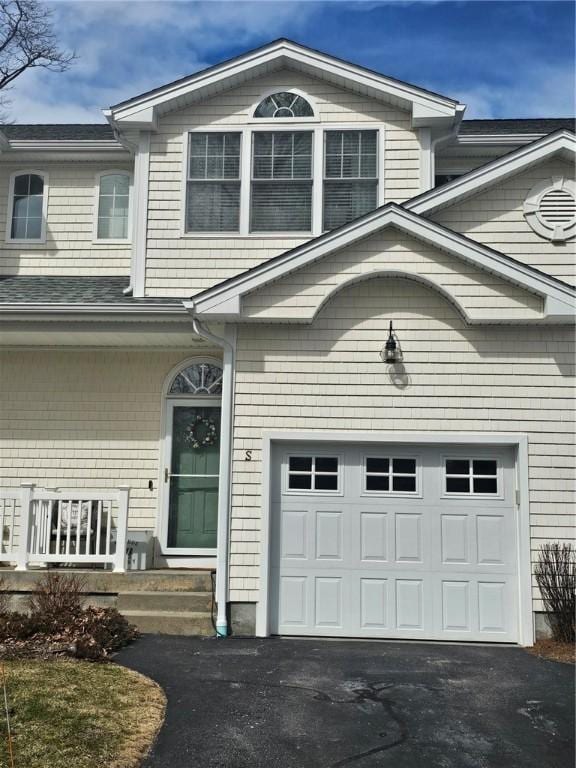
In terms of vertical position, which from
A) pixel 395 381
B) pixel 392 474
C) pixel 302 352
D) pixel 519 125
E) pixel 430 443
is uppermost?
pixel 519 125

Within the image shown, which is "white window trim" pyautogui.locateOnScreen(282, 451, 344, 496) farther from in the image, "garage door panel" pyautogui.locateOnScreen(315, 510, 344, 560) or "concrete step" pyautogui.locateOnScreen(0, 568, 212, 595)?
"concrete step" pyautogui.locateOnScreen(0, 568, 212, 595)

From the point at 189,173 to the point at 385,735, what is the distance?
26.0 ft

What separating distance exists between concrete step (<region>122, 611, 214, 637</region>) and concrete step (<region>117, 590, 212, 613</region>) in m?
0.14

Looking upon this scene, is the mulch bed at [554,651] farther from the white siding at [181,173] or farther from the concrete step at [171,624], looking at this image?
the white siding at [181,173]

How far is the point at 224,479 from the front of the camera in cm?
793

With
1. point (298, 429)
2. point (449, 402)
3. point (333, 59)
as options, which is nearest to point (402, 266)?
point (449, 402)

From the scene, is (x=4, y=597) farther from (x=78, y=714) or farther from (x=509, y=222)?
(x=509, y=222)

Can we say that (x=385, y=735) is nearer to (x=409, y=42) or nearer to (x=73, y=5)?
(x=409, y=42)

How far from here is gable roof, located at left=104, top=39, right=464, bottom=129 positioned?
9609 mm

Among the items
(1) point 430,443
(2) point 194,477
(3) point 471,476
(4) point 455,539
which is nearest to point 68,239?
(2) point 194,477

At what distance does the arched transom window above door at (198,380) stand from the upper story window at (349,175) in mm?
2667

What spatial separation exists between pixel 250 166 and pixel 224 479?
4775 mm

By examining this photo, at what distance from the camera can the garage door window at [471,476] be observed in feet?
26.3

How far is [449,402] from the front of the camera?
26.2ft
